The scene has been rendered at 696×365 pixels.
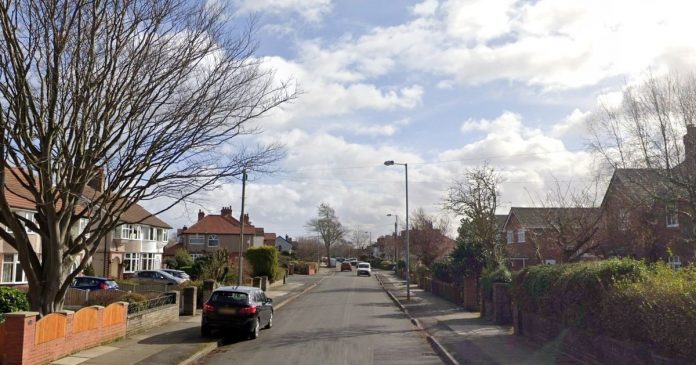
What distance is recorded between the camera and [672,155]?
58.1 ft

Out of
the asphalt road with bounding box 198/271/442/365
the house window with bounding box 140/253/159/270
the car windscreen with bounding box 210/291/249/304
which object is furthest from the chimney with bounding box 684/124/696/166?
the house window with bounding box 140/253/159/270

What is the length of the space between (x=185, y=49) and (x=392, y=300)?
26067mm

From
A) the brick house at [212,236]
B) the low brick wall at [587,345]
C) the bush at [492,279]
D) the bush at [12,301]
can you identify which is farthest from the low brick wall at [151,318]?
the brick house at [212,236]

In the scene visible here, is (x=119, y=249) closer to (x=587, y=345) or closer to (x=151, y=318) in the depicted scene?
(x=151, y=318)

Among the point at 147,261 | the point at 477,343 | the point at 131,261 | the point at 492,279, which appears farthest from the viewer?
the point at 147,261

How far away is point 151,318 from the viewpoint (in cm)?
1927

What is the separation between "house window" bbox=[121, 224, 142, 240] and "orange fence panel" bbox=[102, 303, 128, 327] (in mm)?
34967

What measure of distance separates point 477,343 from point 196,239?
6670 cm

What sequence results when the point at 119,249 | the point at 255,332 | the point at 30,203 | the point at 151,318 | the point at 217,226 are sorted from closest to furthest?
the point at 255,332 → the point at 151,318 → the point at 30,203 → the point at 119,249 → the point at 217,226

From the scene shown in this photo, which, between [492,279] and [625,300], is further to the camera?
[492,279]

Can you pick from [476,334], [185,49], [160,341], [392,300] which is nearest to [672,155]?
[476,334]

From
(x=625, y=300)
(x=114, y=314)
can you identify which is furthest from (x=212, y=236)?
(x=625, y=300)

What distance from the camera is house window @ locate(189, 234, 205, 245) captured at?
79.5 m

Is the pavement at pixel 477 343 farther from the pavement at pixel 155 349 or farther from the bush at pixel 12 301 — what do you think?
the bush at pixel 12 301
